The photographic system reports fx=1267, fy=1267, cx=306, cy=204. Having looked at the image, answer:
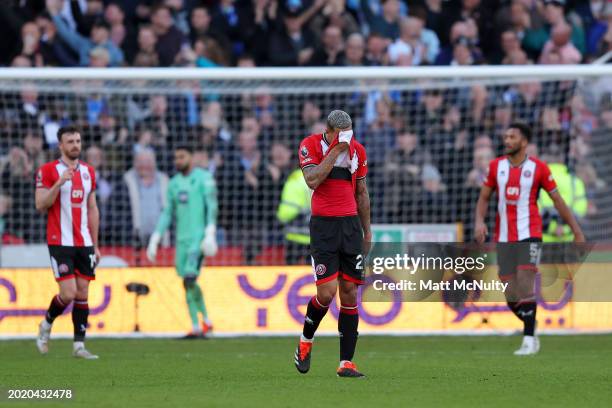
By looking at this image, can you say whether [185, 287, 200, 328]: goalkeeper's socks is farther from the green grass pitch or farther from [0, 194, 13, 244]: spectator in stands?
[0, 194, 13, 244]: spectator in stands

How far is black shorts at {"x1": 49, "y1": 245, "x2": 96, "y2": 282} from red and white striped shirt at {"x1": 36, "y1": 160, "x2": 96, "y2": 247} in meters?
0.06

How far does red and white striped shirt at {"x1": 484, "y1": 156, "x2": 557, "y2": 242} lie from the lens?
13516mm

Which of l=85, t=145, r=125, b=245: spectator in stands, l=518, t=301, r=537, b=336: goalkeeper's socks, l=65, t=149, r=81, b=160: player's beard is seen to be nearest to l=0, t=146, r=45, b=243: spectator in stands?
l=85, t=145, r=125, b=245: spectator in stands

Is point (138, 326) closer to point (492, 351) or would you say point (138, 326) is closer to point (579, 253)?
point (492, 351)

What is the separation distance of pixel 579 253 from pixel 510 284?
37.2 inches

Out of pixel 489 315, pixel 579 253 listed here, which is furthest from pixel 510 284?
pixel 489 315

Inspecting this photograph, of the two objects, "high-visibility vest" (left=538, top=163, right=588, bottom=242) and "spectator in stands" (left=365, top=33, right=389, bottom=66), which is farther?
"spectator in stands" (left=365, top=33, right=389, bottom=66)

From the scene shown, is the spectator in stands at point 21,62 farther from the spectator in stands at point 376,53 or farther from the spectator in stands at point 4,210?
the spectator in stands at point 376,53

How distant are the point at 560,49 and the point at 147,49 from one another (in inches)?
263

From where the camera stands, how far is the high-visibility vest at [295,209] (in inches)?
686

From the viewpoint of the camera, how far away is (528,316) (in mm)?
13422

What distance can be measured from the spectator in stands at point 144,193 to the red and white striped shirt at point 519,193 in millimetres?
6021

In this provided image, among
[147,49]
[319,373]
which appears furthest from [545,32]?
[319,373]

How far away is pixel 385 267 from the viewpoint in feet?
34.2
